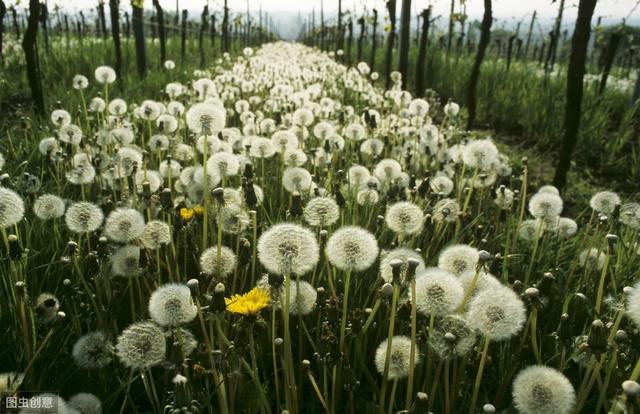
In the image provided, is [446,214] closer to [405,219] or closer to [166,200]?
[405,219]

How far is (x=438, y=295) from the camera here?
1462mm

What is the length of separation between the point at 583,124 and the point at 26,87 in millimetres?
8555

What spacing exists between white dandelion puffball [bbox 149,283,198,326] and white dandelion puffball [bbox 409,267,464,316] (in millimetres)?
679

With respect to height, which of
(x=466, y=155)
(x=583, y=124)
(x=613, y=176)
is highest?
(x=466, y=155)

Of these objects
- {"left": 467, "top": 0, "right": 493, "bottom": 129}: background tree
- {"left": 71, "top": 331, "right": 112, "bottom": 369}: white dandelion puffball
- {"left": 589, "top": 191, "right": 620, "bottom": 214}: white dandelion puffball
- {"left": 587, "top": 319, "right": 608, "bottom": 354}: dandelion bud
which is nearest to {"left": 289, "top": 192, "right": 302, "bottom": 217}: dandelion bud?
{"left": 71, "top": 331, "right": 112, "bottom": 369}: white dandelion puffball

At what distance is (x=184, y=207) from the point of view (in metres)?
2.54

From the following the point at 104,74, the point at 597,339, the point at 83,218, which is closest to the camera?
the point at 597,339

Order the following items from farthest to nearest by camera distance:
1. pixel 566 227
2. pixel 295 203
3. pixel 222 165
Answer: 1. pixel 566 227
2. pixel 222 165
3. pixel 295 203

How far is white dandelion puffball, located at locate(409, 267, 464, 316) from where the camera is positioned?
145cm

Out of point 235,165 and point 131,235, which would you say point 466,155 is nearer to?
point 235,165

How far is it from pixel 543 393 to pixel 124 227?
1.56m

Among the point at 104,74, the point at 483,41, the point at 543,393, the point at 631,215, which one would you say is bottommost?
the point at 631,215

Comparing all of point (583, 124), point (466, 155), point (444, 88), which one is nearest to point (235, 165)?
point (466, 155)

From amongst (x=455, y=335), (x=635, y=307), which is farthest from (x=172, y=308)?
(x=635, y=307)
